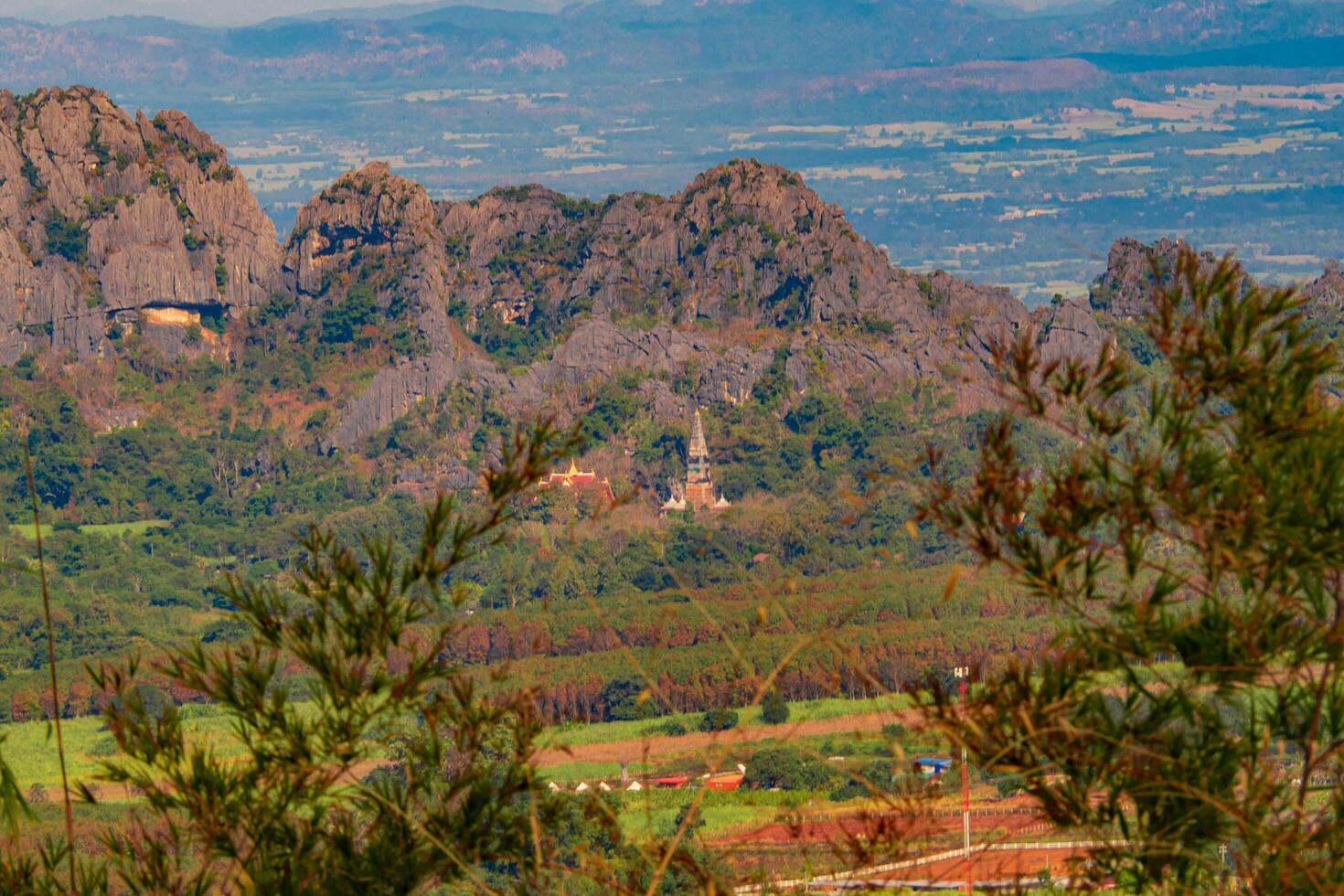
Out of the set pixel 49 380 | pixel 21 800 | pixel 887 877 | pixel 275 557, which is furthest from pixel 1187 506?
pixel 49 380

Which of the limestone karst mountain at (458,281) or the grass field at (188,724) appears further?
the limestone karst mountain at (458,281)

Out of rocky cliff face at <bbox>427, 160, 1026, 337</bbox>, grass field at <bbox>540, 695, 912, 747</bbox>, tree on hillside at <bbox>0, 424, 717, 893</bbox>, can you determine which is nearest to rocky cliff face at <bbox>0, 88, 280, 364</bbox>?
rocky cliff face at <bbox>427, 160, 1026, 337</bbox>

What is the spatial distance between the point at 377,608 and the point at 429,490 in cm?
5965

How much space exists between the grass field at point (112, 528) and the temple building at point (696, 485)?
16.4 metres

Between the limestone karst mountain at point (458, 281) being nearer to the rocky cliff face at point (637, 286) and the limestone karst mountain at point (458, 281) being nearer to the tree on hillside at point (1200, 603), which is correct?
the rocky cliff face at point (637, 286)

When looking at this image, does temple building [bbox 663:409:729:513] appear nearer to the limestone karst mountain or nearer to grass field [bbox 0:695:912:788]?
the limestone karst mountain

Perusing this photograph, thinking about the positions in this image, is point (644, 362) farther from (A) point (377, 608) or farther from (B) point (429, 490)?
(A) point (377, 608)

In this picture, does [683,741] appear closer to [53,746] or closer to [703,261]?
[53,746]

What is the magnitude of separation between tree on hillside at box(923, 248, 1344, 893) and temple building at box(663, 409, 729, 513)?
56880 mm

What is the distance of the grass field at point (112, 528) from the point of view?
220 ft

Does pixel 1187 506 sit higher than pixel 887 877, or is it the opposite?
pixel 1187 506

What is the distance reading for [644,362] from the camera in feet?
249

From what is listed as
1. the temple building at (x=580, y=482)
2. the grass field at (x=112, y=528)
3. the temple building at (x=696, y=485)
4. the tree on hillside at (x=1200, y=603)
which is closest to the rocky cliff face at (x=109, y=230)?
the grass field at (x=112, y=528)

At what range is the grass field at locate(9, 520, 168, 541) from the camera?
67.2 metres
